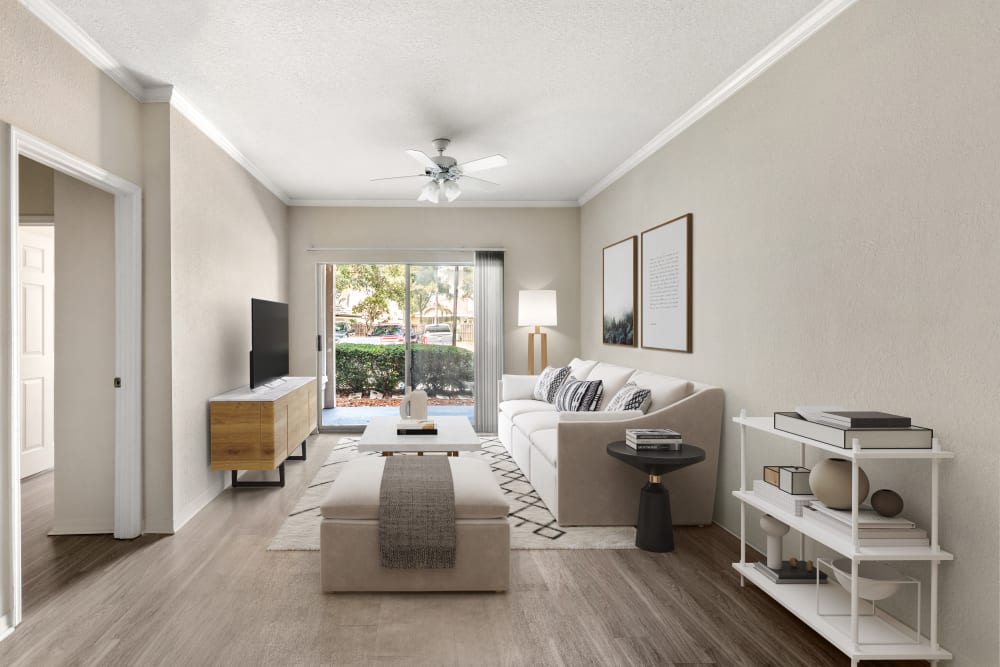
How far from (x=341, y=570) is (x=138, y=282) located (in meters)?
2.08

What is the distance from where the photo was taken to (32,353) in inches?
199

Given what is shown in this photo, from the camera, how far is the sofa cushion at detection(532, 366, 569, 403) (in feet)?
18.7

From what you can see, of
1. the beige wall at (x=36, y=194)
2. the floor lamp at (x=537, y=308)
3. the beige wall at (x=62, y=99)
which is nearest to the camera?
the beige wall at (x=62, y=99)

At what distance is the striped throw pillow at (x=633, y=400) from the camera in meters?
3.90

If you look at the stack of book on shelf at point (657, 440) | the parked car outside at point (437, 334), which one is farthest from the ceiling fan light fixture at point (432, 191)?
the stack of book on shelf at point (657, 440)

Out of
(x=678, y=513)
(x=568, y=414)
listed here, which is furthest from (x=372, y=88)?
(x=678, y=513)

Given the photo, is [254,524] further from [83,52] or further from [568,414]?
[83,52]

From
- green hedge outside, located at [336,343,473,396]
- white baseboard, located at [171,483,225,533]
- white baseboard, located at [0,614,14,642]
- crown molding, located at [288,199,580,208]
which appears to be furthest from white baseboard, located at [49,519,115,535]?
crown molding, located at [288,199,580,208]

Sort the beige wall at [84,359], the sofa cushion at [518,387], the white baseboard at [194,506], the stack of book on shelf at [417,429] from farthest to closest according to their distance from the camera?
the sofa cushion at [518,387]
the stack of book on shelf at [417,429]
the white baseboard at [194,506]
the beige wall at [84,359]

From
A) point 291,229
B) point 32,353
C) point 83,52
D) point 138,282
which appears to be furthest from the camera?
point 291,229

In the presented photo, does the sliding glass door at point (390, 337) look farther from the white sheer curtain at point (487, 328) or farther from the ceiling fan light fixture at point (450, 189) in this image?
the ceiling fan light fixture at point (450, 189)

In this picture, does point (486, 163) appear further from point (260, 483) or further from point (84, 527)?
point (84, 527)

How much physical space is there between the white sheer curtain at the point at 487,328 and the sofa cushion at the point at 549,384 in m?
0.93

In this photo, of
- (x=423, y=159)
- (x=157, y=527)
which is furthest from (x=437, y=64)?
(x=157, y=527)
